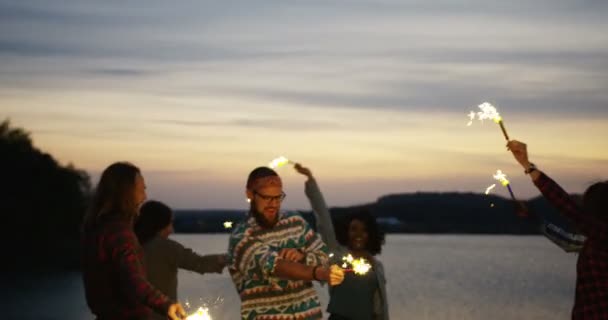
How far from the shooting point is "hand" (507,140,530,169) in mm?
8188

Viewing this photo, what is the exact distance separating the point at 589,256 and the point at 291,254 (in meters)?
1.99

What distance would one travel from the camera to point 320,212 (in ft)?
35.5

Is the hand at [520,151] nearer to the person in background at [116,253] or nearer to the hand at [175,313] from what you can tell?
the person in background at [116,253]

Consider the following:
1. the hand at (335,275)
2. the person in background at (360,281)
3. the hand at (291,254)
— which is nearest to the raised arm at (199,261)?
the person in background at (360,281)


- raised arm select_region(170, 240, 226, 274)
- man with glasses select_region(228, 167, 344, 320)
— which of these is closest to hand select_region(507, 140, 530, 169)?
man with glasses select_region(228, 167, 344, 320)

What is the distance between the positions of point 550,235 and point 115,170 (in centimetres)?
384

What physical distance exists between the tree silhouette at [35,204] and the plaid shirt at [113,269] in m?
67.0

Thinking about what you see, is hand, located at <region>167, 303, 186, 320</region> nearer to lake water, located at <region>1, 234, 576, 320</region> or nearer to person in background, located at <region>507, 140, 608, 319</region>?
person in background, located at <region>507, 140, 608, 319</region>

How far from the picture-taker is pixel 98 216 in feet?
24.3

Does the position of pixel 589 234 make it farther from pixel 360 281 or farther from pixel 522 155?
pixel 360 281

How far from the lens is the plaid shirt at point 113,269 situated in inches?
284

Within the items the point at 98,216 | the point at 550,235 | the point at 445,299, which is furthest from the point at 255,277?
the point at 445,299

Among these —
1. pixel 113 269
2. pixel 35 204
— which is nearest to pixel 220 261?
pixel 113 269

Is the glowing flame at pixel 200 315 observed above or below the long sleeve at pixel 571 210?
below
